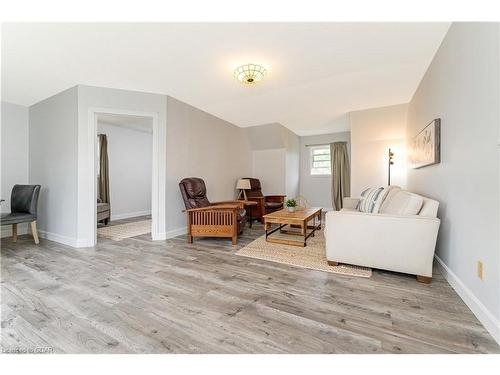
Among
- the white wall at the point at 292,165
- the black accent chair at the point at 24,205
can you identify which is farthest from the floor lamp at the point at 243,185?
the black accent chair at the point at 24,205

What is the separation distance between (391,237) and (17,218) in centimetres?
467

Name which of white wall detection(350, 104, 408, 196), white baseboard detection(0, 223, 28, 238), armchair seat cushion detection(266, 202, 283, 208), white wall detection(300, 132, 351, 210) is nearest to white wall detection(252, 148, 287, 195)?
armchair seat cushion detection(266, 202, 283, 208)

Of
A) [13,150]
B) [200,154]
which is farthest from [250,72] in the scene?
[13,150]

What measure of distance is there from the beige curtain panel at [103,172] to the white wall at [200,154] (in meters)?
2.30

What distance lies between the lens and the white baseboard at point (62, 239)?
3.14m

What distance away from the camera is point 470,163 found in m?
1.62

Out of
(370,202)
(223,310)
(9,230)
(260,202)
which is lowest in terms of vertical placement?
(223,310)

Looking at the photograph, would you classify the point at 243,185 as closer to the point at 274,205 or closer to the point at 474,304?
the point at 274,205

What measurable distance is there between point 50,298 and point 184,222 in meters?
2.19

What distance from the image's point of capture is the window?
21.3 feet

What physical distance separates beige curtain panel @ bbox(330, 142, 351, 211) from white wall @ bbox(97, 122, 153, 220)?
16.4ft
